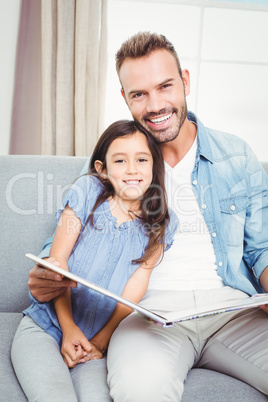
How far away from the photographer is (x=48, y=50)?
2.35 m

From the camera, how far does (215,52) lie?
9.58ft

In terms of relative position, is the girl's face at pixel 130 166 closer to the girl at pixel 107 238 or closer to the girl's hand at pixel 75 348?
the girl at pixel 107 238

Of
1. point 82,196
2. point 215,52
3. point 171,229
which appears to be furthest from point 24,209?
point 215,52

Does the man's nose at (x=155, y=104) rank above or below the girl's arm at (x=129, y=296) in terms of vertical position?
above

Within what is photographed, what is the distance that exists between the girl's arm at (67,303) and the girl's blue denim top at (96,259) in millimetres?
27

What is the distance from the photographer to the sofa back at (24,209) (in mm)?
1360

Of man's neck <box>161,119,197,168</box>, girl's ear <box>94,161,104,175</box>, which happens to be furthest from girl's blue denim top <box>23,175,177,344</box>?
man's neck <box>161,119,197,168</box>

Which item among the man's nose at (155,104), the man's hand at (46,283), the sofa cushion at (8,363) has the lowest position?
the sofa cushion at (8,363)

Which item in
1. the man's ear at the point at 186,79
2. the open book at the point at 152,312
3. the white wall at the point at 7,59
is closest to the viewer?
the open book at the point at 152,312

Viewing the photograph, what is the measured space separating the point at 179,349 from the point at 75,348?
0.87 feet

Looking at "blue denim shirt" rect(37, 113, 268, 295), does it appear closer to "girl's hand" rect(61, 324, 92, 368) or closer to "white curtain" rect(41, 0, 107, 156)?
"girl's hand" rect(61, 324, 92, 368)

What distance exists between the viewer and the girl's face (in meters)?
1.29

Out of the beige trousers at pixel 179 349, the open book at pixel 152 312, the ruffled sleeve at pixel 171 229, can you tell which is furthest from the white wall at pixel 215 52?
the open book at pixel 152 312

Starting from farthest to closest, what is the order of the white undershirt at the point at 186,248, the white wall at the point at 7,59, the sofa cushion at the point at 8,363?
the white wall at the point at 7,59 < the white undershirt at the point at 186,248 < the sofa cushion at the point at 8,363
